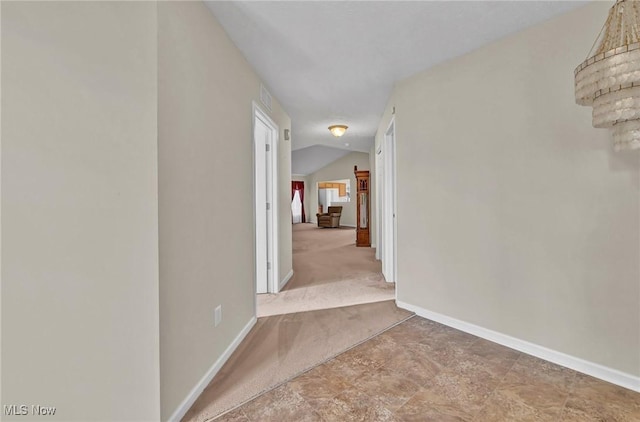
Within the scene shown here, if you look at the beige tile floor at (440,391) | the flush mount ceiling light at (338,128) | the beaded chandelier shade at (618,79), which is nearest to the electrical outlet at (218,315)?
the beige tile floor at (440,391)

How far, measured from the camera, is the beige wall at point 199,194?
1402 millimetres

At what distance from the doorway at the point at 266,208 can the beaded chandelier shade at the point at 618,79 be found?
2.64 meters

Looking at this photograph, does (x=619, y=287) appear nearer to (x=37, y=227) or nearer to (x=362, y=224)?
(x=37, y=227)

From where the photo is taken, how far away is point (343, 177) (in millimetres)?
11414

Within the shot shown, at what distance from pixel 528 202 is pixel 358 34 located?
1.68m

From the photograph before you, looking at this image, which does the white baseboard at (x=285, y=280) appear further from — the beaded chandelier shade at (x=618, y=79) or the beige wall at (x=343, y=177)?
the beige wall at (x=343, y=177)

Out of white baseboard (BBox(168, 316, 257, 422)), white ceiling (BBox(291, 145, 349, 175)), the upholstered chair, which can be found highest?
white ceiling (BBox(291, 145, 349, 175))

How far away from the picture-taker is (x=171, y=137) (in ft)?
4.69

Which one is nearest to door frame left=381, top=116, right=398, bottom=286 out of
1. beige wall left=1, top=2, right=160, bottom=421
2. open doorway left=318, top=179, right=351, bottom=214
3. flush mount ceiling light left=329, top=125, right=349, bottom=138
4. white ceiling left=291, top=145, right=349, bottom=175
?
flush mount ceiling light left=329, top=125, right=349, bottom=138

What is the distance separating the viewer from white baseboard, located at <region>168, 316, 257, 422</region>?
1.46 meters

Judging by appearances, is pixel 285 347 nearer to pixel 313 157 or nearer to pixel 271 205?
pixel 271 205

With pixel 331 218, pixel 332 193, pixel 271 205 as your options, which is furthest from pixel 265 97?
pixel 332 193

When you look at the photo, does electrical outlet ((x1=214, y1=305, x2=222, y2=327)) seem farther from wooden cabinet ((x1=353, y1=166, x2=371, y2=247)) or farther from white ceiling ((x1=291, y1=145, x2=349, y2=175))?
white ceiling ((x1=291, y1=145, x2=349, y2=175))

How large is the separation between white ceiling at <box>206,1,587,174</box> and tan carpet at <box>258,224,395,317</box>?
7.41 feet
